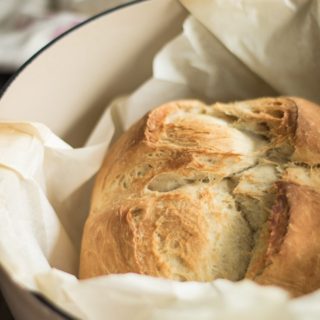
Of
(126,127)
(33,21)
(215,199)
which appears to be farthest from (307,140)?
(33,21)

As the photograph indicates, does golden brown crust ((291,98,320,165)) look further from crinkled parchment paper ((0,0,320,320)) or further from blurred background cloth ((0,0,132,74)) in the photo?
blurred background cloth ((0,0,132,74))

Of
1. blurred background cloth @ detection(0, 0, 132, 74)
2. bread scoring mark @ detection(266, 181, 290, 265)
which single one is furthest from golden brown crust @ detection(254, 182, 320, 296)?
blurred background cloth @ detection(0, 0, 132, 74)

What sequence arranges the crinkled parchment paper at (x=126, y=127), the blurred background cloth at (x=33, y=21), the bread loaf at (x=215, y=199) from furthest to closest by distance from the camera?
the blurred background cloth at (x=33, y=21), the bread loaf at (x=215, y=199), the crinkled parchment paper at (x=126, y=127)

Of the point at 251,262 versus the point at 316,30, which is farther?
the point at 316,30

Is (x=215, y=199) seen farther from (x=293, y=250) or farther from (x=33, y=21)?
(x=33, y=21)

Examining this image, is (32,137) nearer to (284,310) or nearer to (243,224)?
(243,224)

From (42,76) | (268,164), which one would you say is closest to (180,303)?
(268,164)

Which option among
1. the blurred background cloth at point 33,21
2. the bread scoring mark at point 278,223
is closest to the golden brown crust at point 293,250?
the bread scoring mark at point 278,223

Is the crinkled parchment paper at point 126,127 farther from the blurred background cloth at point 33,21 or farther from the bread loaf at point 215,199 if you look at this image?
the blurred background cloth at point 33,21
